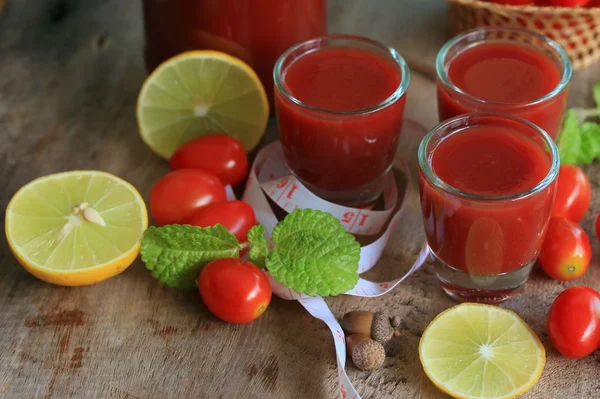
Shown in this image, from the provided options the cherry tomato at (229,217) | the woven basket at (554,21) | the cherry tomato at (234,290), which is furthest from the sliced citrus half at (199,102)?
the woven basket at (554,21)

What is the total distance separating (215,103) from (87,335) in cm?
90

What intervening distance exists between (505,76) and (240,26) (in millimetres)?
861

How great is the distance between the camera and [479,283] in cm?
217

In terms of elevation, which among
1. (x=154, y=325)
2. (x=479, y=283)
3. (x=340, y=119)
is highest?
(x=340, y=119)

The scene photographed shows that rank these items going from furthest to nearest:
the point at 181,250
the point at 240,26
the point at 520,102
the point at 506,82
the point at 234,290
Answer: the point at 240,26, the point at 506,82, the point at 520,102, the point at 181,250, the point at 234,290

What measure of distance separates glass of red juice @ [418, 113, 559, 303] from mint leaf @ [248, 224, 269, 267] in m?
0.46

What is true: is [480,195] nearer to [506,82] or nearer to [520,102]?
[520,102]

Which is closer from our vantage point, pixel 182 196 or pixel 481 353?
pixel 481 353

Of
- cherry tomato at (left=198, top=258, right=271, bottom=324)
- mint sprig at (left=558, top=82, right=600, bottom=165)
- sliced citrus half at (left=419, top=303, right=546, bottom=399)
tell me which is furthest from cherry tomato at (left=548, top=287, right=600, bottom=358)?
cherry tomato at (left=198, top=258, right=271, bottom=324)

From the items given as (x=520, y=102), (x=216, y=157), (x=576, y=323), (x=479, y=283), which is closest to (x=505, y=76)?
(x=520, y=102)

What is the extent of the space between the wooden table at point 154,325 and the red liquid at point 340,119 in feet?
0.85

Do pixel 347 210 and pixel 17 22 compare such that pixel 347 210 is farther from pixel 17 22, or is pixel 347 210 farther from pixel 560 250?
pixel 17 22

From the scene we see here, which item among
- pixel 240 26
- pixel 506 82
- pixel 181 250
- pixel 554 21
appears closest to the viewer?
pixel 181 250

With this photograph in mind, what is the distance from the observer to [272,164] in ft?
8.80
